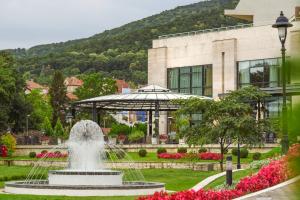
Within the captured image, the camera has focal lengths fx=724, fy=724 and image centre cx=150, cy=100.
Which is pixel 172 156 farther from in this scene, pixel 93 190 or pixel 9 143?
pixel 93 190

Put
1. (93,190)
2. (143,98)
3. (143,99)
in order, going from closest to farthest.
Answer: (93,190), (143,99), (143,98)

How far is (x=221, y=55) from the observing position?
6862 centimetres

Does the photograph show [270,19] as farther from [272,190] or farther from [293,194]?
[293,194]

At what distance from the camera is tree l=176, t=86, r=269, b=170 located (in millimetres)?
36469

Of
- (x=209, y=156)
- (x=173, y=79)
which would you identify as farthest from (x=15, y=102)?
(x=209, y=156)

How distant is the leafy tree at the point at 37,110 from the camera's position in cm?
8407

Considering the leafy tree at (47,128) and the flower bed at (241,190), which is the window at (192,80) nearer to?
the leafy tree at (47,128)

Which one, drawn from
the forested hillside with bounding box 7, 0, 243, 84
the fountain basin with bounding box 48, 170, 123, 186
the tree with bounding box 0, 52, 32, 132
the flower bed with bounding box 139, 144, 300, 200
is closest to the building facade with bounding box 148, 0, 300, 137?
the tree with bounding box 0, 52, 32, 132

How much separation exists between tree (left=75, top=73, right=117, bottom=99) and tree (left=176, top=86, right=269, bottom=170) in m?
60.5

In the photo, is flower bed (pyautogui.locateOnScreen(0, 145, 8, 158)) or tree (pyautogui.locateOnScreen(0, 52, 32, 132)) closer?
flower bed (pyautogui.locateOnScreen(0, 145, 8, 158))

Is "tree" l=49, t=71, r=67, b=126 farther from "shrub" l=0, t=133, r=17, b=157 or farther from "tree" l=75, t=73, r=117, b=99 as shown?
"shrub" l=0, t=133, r=17, b=157

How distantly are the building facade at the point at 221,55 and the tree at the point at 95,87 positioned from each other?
23.5m

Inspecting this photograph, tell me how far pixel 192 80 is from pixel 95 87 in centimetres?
2927

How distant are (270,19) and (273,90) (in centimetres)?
1908
